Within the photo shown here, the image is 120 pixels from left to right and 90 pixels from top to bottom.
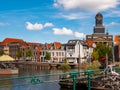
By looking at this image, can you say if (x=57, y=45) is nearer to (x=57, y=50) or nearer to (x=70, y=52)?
(x=57, y=50)

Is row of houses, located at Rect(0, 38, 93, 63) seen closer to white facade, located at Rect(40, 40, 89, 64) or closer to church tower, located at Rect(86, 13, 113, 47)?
white facade, located at Rect(40, 40, 89, 64)

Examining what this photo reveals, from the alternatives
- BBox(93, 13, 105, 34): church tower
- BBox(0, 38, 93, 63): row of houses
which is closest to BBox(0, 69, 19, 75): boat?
BBox(0, 38, 93, 63): row of houses

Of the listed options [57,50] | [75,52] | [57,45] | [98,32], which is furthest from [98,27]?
[75,52]

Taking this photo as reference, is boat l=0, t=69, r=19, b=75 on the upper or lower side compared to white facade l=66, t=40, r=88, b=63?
lower

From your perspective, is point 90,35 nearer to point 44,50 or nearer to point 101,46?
point 44,50

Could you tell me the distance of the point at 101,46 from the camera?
117 m

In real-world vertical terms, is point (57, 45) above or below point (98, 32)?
below

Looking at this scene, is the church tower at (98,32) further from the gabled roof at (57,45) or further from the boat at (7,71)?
the boat at (7,71)

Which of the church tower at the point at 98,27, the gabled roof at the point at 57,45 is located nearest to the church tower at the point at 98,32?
the church tower at the point at 98,27

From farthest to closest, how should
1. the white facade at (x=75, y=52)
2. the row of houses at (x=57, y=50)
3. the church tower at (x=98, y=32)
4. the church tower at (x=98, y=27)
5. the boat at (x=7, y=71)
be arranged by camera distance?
1. the church tower at (x=98, y=27)
2. the church tower at (x=98, y=32)
3. the row of houses at (x=57, y=50)
4. the white facade at (x=75, y=52)
5. the boat at (x=7, y=71)

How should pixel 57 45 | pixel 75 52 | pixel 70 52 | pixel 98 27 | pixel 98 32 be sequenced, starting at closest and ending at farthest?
1. pixel 75 52
2. pixel 70 52
3. pixel 57 45
4. pixel 98 32
5. pixel 98 27

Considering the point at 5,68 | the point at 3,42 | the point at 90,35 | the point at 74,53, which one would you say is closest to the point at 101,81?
the point at 5,68

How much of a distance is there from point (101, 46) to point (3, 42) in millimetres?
66129

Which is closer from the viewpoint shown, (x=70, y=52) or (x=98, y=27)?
(x=70, y=52)
